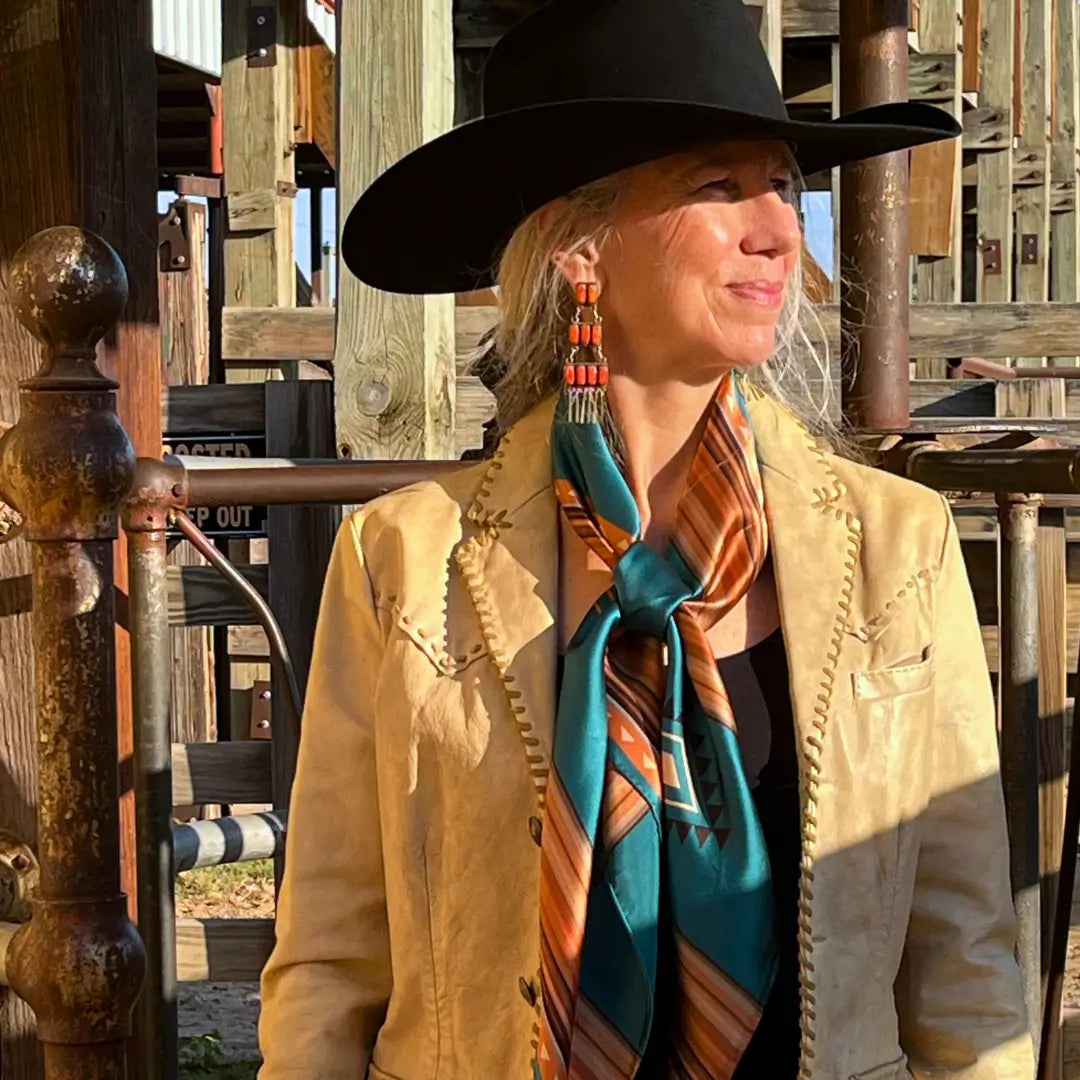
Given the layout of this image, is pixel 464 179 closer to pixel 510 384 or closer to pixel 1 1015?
Answer: pixel 510 384

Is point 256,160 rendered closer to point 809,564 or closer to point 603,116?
point 603,116

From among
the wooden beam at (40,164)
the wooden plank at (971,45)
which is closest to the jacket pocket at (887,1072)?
the wooden beam at (40,164)

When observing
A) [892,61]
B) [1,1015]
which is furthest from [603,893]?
[892,61]

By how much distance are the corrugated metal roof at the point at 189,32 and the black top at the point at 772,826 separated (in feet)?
29.4

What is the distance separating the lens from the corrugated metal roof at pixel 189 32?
1047 cm

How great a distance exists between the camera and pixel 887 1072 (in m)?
1.93

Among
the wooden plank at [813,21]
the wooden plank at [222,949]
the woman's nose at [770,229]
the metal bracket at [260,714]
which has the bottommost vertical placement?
the wooden plank at [222,949]

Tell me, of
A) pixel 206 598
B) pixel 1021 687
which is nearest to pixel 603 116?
pixel 1021 687

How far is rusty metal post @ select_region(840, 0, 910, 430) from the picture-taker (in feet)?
11.8

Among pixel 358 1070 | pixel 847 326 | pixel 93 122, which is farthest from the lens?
pixel 847 326

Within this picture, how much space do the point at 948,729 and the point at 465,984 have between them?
24.0 inches

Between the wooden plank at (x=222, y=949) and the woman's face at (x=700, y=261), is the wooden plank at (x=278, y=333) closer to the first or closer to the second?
the wooden plank at (x=222, y=949)

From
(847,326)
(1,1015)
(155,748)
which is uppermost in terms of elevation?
(847,326)

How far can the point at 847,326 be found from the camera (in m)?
3.77
